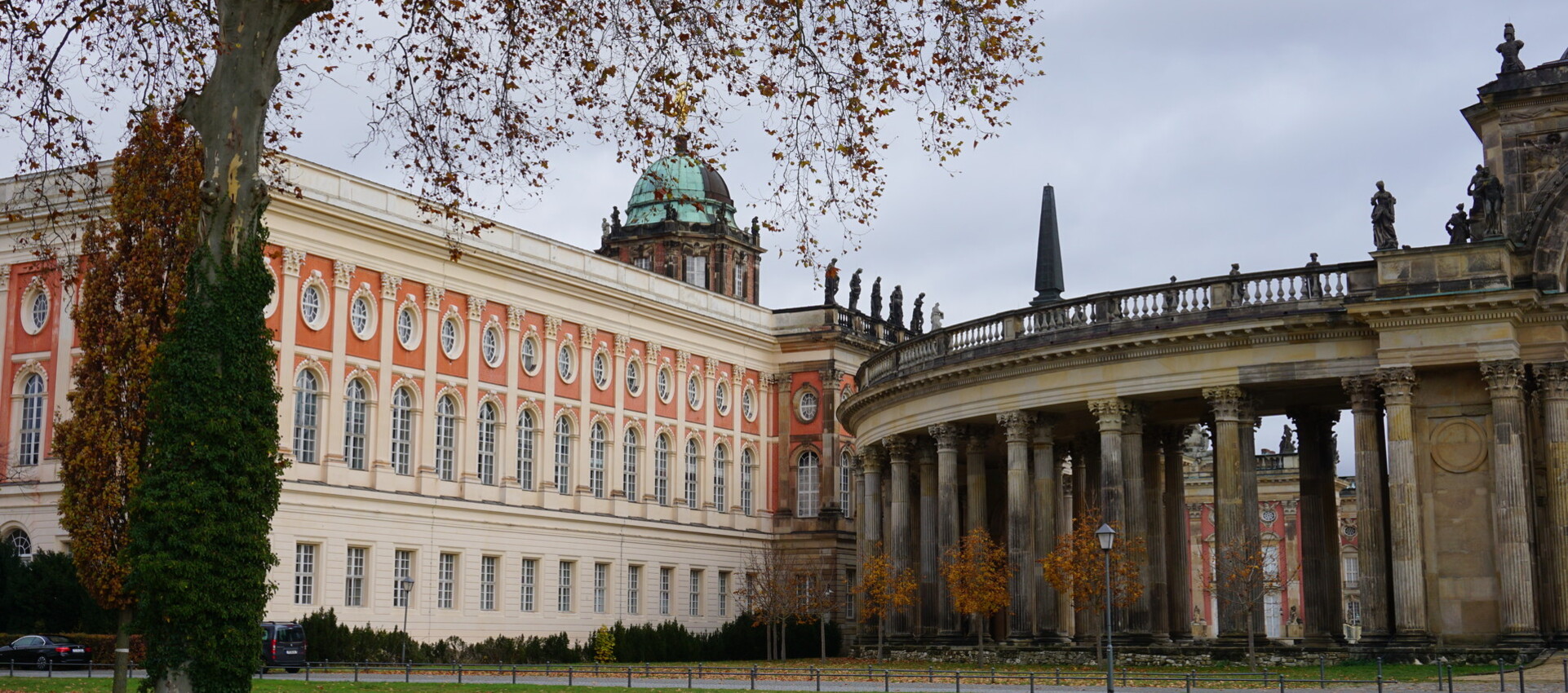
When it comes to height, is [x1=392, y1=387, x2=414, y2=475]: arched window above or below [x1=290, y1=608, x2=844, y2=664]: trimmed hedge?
above

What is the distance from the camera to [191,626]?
24641 millimetres

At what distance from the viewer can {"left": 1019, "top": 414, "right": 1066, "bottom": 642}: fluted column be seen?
161ft

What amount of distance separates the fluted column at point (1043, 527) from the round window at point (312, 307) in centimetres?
2869

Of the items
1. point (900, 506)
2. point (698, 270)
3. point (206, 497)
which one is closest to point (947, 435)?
point (900, 506)

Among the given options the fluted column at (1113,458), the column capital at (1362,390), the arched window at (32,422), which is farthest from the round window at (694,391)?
the column capital at (1362,390)

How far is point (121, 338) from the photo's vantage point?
33812 mm

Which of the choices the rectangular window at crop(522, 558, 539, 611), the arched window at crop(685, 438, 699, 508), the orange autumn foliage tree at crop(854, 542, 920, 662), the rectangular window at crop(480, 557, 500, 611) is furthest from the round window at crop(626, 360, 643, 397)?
the orange autumn foliage tree at crop(854, 542, 920, 662)

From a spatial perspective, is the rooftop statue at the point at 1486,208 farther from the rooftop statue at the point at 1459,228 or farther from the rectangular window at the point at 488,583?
the rectangular window at the point at 488,583

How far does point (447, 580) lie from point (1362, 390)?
4127 centimetres

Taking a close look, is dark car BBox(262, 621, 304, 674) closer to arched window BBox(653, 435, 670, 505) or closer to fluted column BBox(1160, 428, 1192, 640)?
fluted column BBox(1160, 428, 1192, 640)

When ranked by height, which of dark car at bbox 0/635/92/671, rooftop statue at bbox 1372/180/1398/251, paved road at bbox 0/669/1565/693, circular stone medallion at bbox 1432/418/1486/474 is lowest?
paved road at bbox 0/669/1565/693

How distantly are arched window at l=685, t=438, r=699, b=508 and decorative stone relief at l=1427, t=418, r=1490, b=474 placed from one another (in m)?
50.0

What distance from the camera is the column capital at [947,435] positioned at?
52.8 metres

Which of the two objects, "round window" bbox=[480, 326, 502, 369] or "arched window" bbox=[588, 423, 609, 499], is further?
"arched window" bbox=[588, 423, 609, 499]
